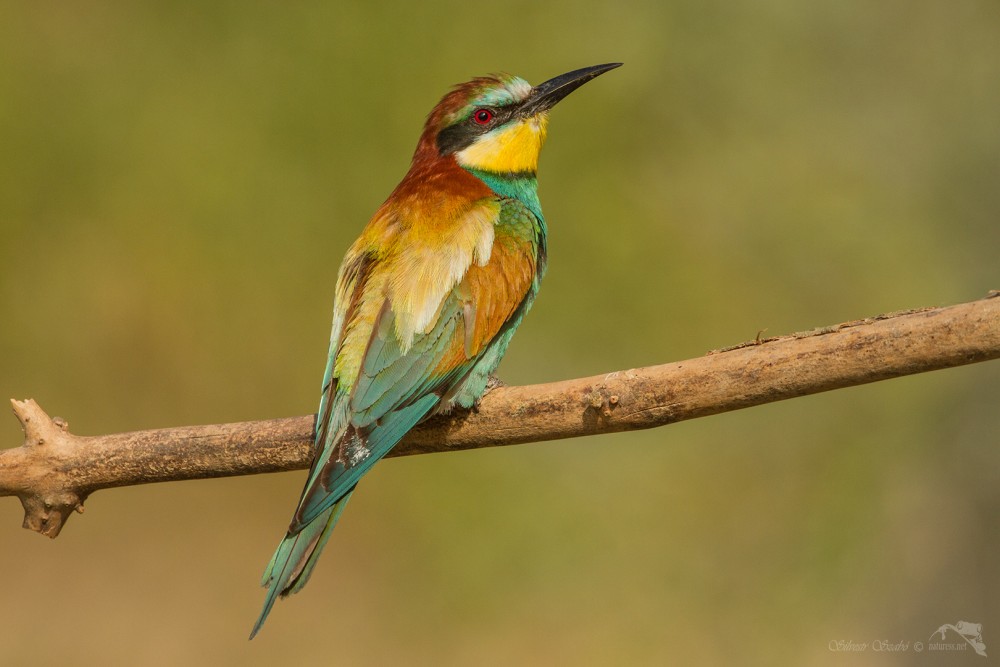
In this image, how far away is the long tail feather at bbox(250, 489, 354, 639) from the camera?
1.93m

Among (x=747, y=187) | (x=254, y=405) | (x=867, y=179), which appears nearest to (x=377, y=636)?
(x=254, y=405)

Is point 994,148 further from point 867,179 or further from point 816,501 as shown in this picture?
point 816,501

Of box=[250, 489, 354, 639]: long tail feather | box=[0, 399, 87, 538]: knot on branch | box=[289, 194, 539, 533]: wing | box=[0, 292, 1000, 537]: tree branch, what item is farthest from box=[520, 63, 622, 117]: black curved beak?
box=[0, 399, 87, 538]: knot on branch

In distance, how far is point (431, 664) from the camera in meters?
3.71

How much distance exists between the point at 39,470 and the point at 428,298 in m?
0.84

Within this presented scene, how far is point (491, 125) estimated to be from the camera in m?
2.67

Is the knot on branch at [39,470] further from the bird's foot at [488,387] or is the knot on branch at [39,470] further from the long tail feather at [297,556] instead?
the bird's foot at [488,387]

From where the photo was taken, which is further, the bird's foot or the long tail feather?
the bird's foot

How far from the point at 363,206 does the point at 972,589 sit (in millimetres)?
2934
